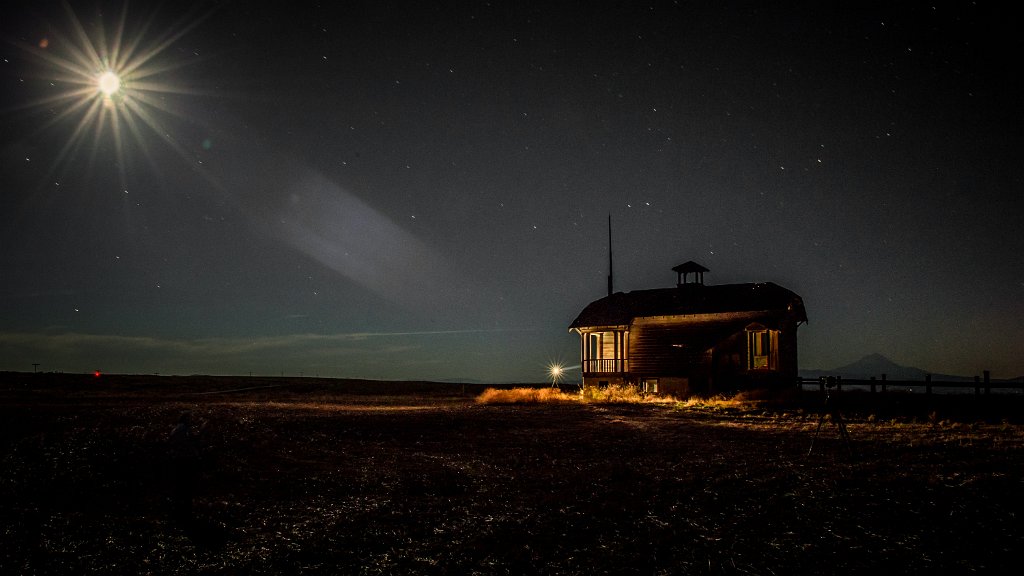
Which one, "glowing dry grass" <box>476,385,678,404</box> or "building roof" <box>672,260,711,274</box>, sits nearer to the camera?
"glowing dry grass" <box>476,385,678,404</box>

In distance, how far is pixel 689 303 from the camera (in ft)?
116

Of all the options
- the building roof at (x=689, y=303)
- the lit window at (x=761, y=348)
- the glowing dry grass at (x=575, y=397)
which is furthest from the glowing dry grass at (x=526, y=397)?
the lit window at (x=761, y=348)

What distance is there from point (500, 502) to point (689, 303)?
28.4 m

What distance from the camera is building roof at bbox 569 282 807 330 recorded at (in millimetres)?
33250

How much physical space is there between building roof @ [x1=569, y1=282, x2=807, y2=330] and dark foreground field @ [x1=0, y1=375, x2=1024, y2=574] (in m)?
18.4

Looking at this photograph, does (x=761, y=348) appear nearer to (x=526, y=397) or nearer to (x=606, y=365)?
(x=606, y=365)

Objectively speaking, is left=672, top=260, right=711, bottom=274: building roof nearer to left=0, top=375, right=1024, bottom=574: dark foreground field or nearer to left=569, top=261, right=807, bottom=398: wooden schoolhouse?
left=569, top=261, right=807, bottom=398: wooden schoolhouse

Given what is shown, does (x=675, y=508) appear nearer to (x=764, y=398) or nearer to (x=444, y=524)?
(x=444, y=524)

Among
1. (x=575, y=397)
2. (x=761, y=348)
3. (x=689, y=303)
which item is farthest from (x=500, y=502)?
(x=689, y=303)

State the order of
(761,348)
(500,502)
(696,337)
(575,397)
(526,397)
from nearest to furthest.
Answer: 1. (500,502)
2. (526,397)
3. (575,397)
4. (761,348)
5. (696,337)

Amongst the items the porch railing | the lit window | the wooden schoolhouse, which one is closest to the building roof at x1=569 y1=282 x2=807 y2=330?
the wooden schoolhouse

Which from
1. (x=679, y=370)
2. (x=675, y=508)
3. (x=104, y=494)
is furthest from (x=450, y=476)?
(x=679, y=370)

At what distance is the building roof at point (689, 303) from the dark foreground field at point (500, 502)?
60.5 feet

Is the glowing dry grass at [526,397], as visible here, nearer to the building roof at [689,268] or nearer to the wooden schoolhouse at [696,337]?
the wooden schoolhouse at [696,337]
